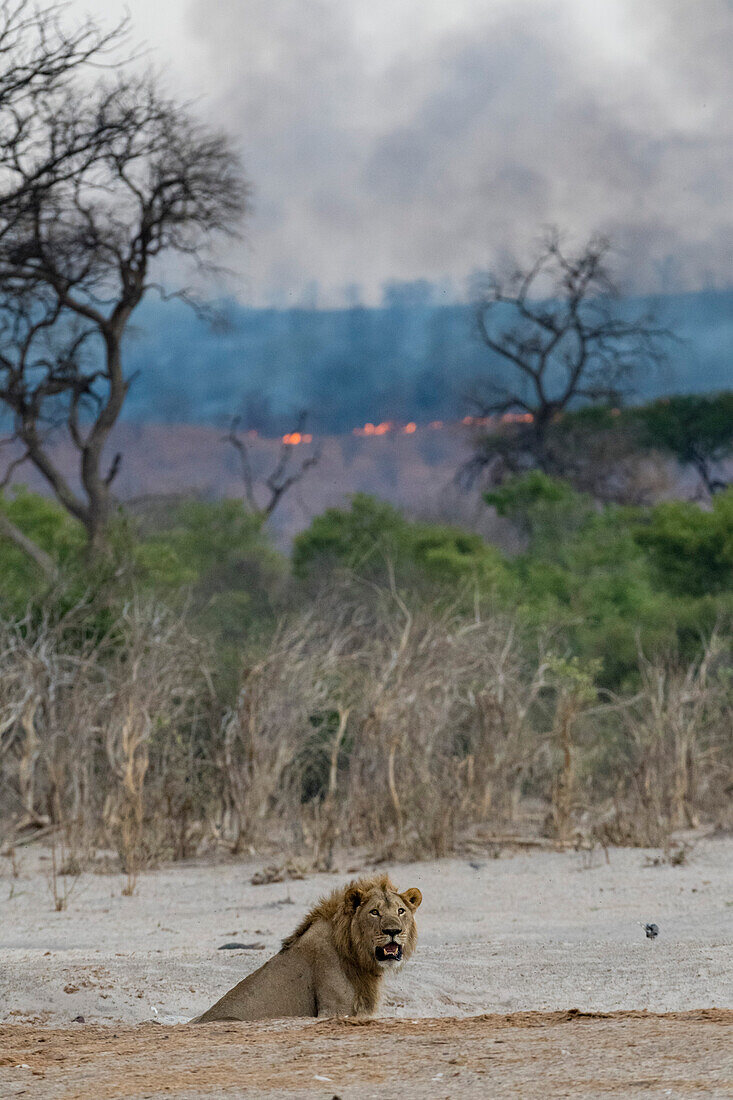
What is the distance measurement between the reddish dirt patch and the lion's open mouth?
26cm

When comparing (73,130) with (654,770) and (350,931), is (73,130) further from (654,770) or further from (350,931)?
(350,931)

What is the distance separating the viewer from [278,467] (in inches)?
1857

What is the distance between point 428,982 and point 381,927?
1.54 metres

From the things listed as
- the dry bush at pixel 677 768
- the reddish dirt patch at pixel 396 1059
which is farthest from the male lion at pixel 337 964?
the dry bush at pixel 677 768

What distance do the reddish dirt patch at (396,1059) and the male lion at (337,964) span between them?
0.82 feet

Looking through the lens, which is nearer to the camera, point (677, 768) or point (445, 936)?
point (445, 936)

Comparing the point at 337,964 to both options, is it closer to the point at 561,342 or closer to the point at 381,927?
the point at 381,927

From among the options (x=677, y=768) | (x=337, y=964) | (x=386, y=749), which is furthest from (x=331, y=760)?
(x=337, y=964)

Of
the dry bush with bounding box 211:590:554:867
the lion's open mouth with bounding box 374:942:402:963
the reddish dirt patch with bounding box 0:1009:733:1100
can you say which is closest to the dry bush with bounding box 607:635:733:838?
the dry bush with bounding box 211:590:554:867

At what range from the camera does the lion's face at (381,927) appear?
551cm

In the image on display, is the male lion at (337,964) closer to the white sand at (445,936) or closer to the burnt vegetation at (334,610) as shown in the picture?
the white sand at (445,936)

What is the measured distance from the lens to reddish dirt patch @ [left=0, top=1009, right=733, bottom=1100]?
4.02 m

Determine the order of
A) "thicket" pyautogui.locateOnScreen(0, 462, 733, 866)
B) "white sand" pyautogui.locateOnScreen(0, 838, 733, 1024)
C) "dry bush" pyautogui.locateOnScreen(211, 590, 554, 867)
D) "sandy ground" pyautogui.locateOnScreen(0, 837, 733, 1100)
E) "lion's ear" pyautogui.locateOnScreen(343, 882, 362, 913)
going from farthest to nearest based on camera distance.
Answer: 1. "dry bush" pyautogui.locateOnScreen(211, 590, 554, 867)
2. "thicket" pyautogui.locateOnScreen(0, 462, 733, 866)
3. "white sand" pyautogui.locateOnScreen(0, 838, 733, 1024)
4. "lion's ear" pyautogui.locateOnScreen(343, 882, 362, 913)
5. "sandy ground" pyautogui.locateOnScreen(0, 837, 733, 1100)

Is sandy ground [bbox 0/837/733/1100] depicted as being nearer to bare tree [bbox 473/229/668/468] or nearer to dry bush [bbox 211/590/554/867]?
dry bush [bbox 211/590/554/867]
